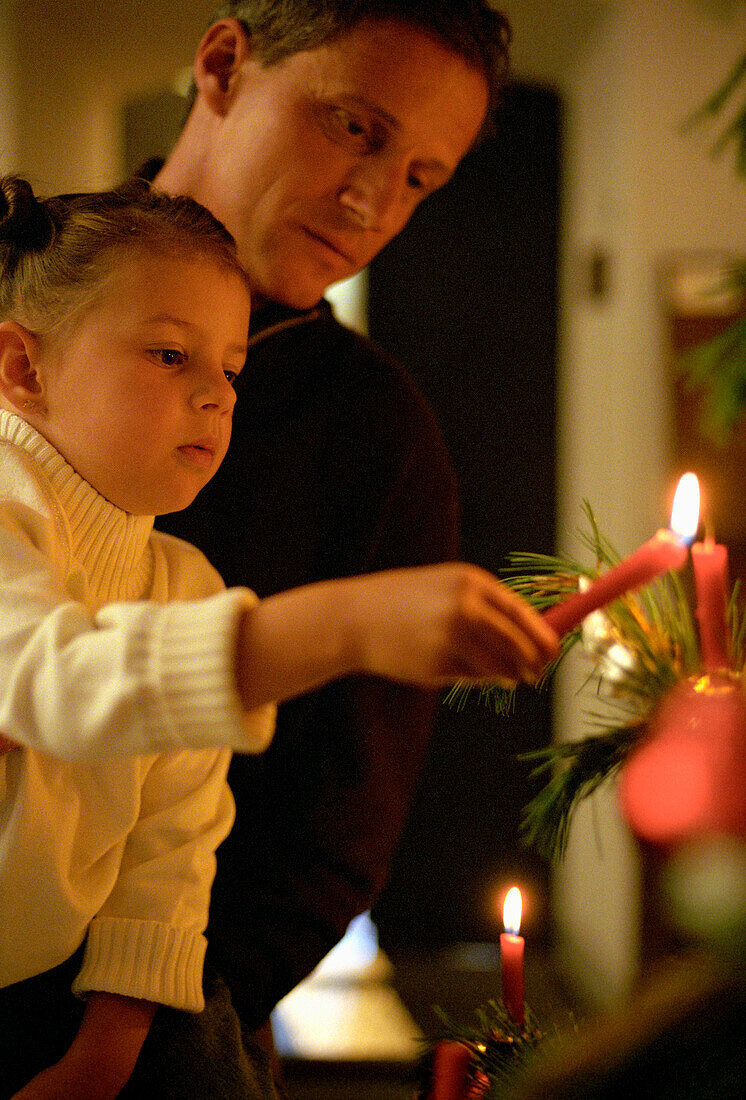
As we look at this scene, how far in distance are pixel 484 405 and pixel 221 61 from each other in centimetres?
187

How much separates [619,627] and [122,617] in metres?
0.27

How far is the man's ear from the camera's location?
3.14ft

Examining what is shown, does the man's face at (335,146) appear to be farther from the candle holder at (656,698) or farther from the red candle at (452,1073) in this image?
the red candle at (452,1073)

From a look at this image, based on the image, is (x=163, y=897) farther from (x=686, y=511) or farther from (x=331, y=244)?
(x=331, y=244)

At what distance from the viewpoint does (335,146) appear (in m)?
0.88

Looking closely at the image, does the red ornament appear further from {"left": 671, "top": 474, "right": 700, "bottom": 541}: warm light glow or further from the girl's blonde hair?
the girl's blonde hair

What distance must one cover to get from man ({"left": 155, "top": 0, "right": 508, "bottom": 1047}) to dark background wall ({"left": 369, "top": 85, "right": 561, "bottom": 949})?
5.50ft

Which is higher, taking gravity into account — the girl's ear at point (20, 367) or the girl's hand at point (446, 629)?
the girl's ear at point (20, 367)

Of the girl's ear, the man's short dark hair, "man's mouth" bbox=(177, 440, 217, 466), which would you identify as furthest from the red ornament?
the man's short dark hair

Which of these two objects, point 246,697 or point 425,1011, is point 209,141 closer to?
point 246,697

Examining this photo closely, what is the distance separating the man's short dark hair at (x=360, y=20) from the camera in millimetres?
874

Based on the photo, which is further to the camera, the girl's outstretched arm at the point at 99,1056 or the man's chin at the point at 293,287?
the man's chin at the point at 293,287

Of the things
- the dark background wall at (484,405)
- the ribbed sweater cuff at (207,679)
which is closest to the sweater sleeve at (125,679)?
the ribbed sweater cuff at (207,679)

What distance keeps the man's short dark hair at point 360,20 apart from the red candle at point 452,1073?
820 millimetres
